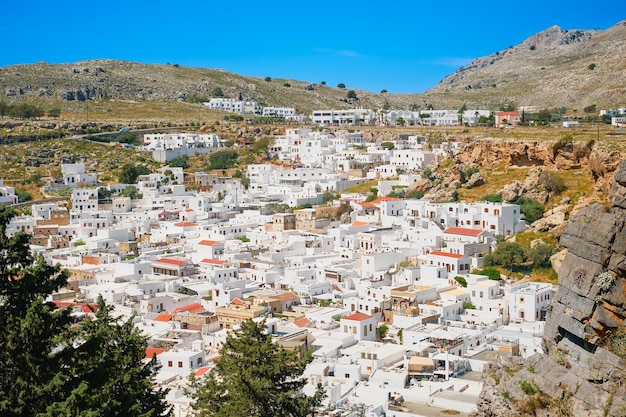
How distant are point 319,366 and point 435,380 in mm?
3134

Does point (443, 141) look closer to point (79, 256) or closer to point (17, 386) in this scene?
point (79, 256)

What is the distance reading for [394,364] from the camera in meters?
21.8

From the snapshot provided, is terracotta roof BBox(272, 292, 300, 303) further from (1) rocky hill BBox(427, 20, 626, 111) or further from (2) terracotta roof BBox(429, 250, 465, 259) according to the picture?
(1) rocky hill BBox(427, 20, 626, 111)

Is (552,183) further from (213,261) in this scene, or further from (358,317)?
(358,317)

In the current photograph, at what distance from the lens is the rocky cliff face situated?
8453mm

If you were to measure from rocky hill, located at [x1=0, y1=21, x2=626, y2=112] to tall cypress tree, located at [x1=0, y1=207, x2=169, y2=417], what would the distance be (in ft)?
223

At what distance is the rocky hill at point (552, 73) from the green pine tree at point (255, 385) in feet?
207

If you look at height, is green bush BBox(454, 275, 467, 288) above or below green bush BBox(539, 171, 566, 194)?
below

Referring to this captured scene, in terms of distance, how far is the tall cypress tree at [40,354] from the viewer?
845cm

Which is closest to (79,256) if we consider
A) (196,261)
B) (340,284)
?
(196,261)

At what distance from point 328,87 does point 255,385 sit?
108571 millimetres


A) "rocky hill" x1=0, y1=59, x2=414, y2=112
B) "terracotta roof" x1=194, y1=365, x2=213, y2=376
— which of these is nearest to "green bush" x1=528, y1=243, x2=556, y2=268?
"terracotta roof" x1=194, y1=365, x2=213, y2=376

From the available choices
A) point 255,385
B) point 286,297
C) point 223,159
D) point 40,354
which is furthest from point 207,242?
point 40,354

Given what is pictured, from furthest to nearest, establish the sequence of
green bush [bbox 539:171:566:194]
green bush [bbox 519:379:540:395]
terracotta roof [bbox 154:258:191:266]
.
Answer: green bush [bbox 539:171:566:194] → terracotta roof [bbox 154:258:191:266] → green bush [bbox 519:379:540:395]
